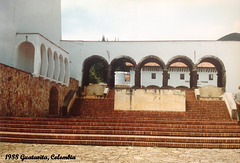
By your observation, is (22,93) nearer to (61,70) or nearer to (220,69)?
(61,70)

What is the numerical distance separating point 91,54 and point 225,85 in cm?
1127

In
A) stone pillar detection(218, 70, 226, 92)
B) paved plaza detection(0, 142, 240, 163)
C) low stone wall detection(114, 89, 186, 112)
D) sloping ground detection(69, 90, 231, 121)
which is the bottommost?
paved plaza detection(0, 142, 240, 163)

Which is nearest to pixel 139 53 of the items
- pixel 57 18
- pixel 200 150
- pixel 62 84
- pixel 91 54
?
Result: pixel 91 54

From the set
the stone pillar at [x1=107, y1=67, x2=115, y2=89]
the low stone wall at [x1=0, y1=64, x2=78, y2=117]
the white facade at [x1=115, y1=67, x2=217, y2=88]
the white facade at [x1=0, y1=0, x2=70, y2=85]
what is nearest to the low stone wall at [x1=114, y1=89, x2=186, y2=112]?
the low stone wall at [x1=0, y1=64, x2=78, y2=117]

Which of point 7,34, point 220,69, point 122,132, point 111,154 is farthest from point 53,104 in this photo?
point 220,69

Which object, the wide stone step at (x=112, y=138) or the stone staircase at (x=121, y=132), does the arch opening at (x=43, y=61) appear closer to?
the stone staircase at (x=121, y=132)

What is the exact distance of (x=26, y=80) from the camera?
1238 cm

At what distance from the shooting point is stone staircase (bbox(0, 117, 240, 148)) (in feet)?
24.9

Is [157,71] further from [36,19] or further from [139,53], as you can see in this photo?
[36,19]

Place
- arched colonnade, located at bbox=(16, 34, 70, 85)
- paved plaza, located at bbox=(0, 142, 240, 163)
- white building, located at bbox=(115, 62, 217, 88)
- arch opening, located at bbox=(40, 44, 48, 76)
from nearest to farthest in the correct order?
paved plaza, located at bbox=(0, 142, 240, 163)
arched colonnade, located at bbox=(16, 34, 70, 85)
arch opening, located at bbox=(40, 44, 48, 76)
white building, located at bbox=(115, 62, 217, 88)

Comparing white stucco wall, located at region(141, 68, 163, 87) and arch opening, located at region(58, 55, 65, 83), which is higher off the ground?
white stucco wall, located at region(141, 68, 163, 87)

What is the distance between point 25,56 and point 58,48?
215cm

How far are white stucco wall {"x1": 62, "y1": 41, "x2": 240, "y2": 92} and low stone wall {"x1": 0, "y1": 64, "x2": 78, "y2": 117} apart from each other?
9.30 meters

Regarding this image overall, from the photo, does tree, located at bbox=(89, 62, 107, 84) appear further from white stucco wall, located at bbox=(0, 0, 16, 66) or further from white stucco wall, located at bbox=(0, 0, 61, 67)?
white stucco wall, located at bbox=(0, 0, 16, 66)
